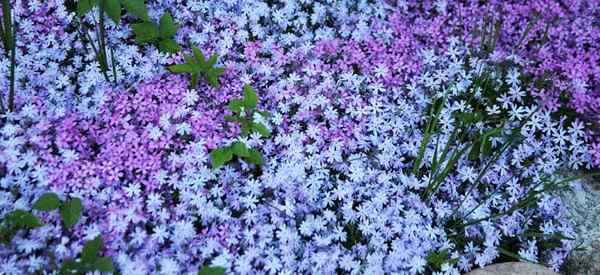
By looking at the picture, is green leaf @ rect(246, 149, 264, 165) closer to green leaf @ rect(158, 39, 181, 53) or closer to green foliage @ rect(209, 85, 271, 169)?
green foliage @ rect(209, 85, 271, 169)

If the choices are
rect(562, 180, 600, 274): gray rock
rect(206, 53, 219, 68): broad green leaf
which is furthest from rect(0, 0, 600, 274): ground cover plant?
rect(562, 180, 600, 274): gray rock

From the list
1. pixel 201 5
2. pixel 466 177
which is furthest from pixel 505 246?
pixel 201 5

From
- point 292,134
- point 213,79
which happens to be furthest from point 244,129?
point 213,79

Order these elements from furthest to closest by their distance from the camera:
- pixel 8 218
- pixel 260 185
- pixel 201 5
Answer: pixel 201 5, pixel 260 185, pixel 8 218

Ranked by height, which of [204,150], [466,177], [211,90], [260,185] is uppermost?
[211,90]

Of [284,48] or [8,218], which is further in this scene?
[284,48]

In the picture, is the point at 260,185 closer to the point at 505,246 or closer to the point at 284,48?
the point at 284,48

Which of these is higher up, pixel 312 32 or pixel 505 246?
pixel 312 32
